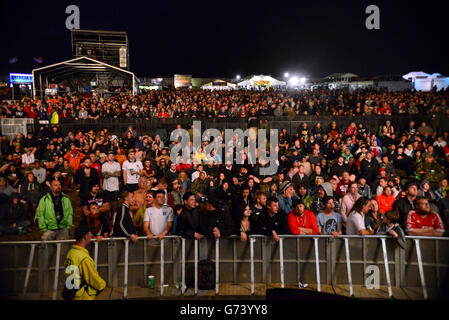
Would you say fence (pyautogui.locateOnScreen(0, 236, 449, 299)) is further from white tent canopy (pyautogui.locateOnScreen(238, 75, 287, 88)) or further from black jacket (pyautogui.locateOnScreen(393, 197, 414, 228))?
white tent canopy (pyautogui.locateOnScreen(238, 75, 287, 88))

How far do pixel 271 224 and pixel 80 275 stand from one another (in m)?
3.00

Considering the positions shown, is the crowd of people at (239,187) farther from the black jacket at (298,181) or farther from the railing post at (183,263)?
the railing post at (183,263)

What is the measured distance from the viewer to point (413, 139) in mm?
9078

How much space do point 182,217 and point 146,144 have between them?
21.2ft

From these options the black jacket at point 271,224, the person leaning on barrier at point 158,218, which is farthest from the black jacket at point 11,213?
the black jacket at point 271,224

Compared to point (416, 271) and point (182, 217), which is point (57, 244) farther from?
point (416, 271)

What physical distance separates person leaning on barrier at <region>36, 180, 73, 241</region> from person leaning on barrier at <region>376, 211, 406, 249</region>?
5.65 meters

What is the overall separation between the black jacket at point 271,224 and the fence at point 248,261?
14 cm

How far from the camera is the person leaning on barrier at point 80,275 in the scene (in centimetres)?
318

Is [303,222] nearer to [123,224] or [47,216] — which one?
[123,224]

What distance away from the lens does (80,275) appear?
3.20 meters

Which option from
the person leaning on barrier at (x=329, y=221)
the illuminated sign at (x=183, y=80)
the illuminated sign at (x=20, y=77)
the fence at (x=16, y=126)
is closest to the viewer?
the person leaning on barrier at (x=329, y=221)

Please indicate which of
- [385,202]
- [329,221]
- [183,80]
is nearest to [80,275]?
[329,221]

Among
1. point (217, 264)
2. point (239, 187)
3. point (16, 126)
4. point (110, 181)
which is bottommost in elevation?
point (217, 264)
